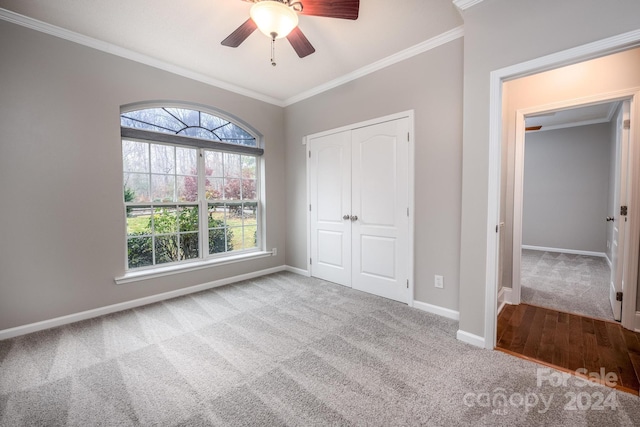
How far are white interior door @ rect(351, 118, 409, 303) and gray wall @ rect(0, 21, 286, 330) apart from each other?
8.21ft

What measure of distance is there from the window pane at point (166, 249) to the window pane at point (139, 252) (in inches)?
3.4

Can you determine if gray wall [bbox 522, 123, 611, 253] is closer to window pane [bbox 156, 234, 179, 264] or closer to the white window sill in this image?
the white window sill


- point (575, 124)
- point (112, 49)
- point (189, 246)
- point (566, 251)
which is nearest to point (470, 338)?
point (189, 246)

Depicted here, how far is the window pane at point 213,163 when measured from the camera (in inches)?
142

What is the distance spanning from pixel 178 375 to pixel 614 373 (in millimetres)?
2980

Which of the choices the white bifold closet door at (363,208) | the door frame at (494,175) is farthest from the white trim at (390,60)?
the door frame at (494,175)

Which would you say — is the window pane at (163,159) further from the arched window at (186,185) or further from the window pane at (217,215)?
the window pane at (217,215)

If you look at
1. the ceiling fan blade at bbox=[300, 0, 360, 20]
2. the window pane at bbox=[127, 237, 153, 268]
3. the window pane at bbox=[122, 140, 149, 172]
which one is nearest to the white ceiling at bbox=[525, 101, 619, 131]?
the ceiling fan blade at bbox=[300, 0, 360, 20]

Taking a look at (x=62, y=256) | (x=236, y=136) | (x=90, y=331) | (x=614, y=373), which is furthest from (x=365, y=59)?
(x=90, y=331)

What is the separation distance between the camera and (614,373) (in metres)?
1.78

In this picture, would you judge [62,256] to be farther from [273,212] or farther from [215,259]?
[273,212]

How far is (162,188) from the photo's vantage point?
3.26 metres

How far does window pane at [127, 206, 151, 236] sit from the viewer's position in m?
3.04

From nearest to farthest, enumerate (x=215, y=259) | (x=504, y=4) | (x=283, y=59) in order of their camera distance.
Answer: (x=504, y=4), (x=283, y=59), (x=215, y=259)
